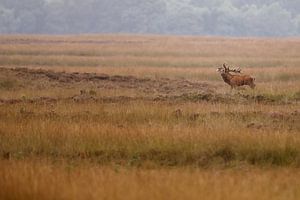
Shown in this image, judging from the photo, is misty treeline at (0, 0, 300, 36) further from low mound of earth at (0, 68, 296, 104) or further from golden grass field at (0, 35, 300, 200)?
golden grass field at (0, 35, 300, 200)

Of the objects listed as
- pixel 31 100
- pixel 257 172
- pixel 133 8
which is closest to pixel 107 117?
pixel 31 100

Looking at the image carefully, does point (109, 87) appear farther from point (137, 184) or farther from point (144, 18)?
point (144, 18)

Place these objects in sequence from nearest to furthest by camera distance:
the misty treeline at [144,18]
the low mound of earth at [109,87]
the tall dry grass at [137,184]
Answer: the tall dry grass at [137,184] < the low mound of earth at [109,87] < the misty treeline at [144,18]

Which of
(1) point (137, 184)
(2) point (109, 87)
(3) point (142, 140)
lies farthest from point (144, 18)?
(1) point (137, 184)

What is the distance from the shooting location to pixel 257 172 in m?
12.2

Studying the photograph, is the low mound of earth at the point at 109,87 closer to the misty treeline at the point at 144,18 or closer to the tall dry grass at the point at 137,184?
the tall dry grass at the point at 137,184

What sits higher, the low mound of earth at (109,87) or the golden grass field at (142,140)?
the low mound of earth at (109,87)

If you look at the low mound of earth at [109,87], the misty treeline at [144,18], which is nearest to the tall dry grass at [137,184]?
the low mound of earth at [109,87]

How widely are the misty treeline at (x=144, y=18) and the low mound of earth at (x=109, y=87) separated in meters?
76.3

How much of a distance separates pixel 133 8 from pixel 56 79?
257 ft

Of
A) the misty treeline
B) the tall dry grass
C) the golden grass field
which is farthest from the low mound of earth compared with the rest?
the misty treeline

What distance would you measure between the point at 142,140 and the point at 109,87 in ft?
45.6

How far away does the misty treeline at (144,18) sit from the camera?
106 m

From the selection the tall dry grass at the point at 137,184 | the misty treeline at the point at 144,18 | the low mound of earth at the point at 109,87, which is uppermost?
the misty treeline at the point at 144,18
